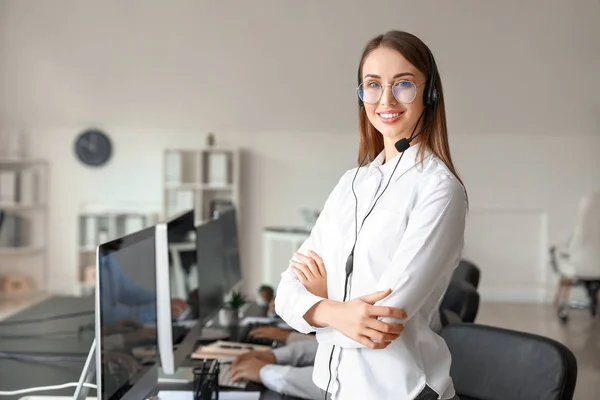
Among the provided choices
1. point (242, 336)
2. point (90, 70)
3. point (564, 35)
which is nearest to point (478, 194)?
point (564, 35)

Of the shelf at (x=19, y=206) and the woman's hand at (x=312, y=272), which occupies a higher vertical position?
the woman's hand at (x=312, y=272)

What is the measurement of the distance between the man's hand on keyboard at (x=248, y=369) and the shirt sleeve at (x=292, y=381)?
0.06 m

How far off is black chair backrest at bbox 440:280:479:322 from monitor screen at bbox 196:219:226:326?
931 mm

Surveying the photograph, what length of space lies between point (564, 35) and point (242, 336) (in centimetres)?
580

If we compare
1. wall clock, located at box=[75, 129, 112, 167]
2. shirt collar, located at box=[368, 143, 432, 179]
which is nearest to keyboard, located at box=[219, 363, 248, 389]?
shirt collar, located at box=[368, 143, 432, 179]

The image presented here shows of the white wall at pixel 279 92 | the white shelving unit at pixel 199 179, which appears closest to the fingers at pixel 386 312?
the white shelving unit at pixel 199 179

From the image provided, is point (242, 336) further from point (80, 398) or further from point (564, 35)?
point (564, 35)

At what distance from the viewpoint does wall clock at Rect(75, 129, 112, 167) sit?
802 cm

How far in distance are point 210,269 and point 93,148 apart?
17.4 ft

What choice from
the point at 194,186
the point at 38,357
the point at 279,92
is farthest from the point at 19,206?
the point at 38,357

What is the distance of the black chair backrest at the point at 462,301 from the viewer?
3.09 m

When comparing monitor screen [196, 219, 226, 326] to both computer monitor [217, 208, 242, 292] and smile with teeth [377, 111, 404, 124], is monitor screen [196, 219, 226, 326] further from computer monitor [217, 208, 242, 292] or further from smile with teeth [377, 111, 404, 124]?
smile with teeth [377, 111, 404, 124]

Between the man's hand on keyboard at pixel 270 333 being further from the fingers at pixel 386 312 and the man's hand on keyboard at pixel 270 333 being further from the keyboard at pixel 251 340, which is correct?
the fingers at pixel 386 312

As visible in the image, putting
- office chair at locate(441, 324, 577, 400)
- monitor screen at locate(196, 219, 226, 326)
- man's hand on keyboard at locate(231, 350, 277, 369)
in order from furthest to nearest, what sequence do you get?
monitor screen at locate(196, 219, 226, 326), man's hand on keyboard at locate(231, 350, 277, 369), office chair at locate(441, 324, 577, 400)
